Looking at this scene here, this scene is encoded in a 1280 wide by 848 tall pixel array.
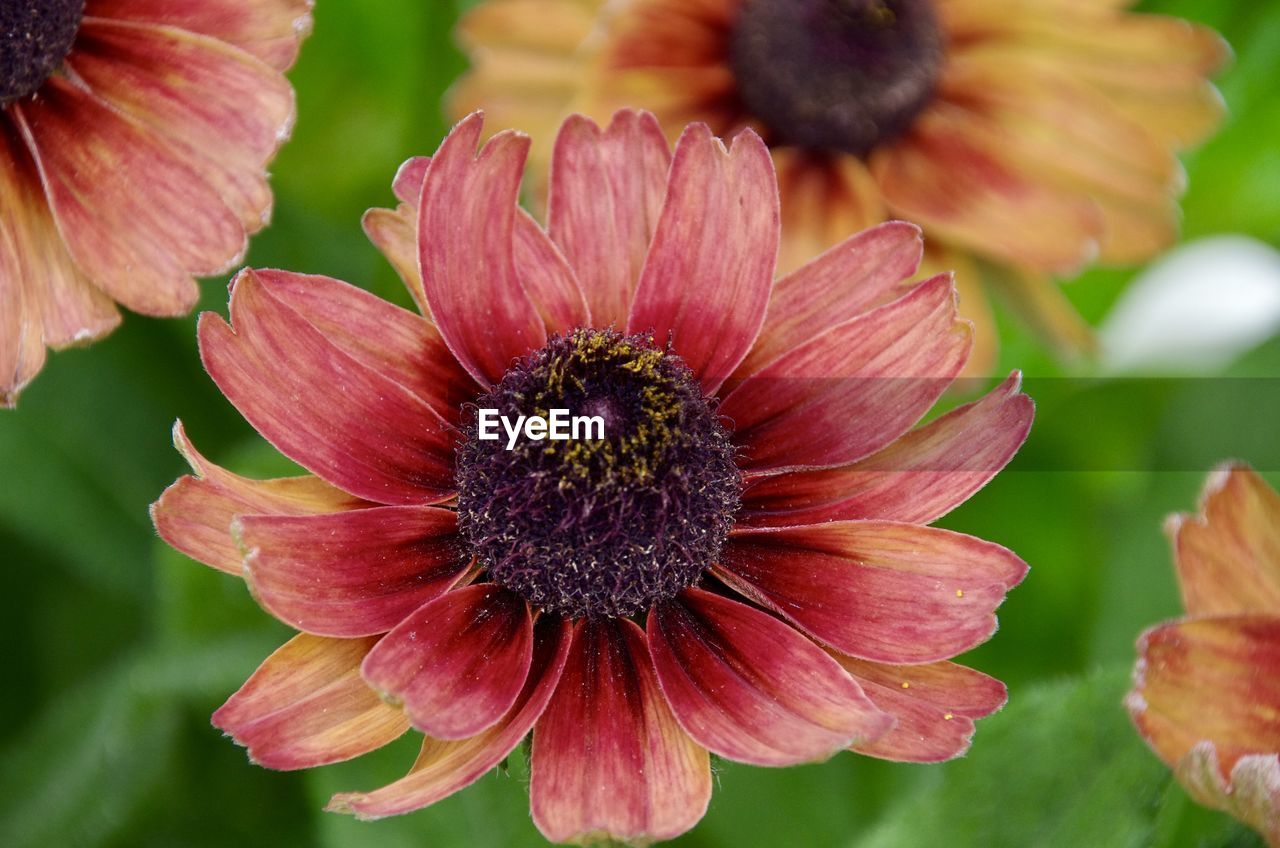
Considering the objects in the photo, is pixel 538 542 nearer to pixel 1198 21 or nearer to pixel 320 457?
pixel 320 457

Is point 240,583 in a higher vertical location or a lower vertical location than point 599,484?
lower

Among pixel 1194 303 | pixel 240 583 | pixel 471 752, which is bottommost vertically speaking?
pixel 1194 303

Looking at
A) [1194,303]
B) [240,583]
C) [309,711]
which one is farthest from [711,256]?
[1194,303]

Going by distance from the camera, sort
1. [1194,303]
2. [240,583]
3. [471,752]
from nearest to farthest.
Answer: [471,752] < [240,583] < [1194,303]

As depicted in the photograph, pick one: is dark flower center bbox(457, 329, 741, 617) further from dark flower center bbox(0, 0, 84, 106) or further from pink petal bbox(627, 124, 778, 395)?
dark flower center bbox(0, 0, 84, 106)

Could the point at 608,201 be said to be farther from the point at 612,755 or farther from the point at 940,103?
the point at 940,103

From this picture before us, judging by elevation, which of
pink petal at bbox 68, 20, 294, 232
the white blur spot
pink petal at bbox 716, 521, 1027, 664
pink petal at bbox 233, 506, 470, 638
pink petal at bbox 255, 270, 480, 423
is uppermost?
pink petal at bbox 68, 20, 294, 232

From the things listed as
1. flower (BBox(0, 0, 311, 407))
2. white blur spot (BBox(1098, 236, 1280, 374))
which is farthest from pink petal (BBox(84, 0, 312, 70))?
white blur spot (BBox(1098, 236, 1280, 374))
